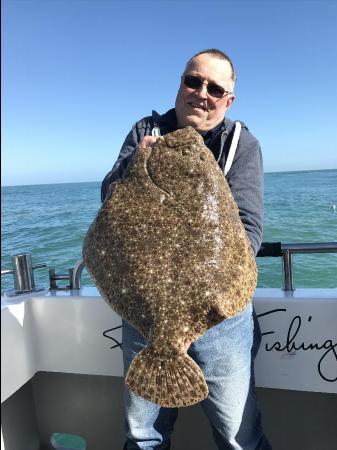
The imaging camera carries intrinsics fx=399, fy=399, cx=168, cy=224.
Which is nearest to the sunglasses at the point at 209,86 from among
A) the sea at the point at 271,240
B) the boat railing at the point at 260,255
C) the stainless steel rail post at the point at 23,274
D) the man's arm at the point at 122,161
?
the man's arm at the point at 122,161

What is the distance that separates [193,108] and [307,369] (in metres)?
1.74

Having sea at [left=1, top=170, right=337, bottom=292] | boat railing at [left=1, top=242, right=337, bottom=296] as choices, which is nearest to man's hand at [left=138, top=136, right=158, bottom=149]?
boat railing at [left=1, top=242, right=337, bottom=296]

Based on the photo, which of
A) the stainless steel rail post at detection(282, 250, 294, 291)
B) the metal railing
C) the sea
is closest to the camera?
the metal railing

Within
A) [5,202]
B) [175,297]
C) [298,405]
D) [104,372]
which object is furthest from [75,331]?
[5,202]

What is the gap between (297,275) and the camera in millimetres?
9055

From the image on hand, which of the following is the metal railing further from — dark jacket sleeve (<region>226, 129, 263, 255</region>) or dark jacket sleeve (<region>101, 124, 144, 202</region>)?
dark jacket sleeve (<region>101, 124, 144, 202</region>)

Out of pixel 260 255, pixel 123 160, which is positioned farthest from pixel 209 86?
pixel 260 255

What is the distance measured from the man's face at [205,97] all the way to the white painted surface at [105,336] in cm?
117

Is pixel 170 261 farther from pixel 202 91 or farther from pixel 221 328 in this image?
pixel 202 91

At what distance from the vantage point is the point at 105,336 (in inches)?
108

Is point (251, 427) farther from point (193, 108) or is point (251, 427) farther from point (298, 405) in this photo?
point (193, 108)

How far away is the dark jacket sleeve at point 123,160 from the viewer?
1.98 metres

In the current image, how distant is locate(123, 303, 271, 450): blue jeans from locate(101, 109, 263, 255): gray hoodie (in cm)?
47

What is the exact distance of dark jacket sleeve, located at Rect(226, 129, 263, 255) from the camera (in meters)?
1.99
